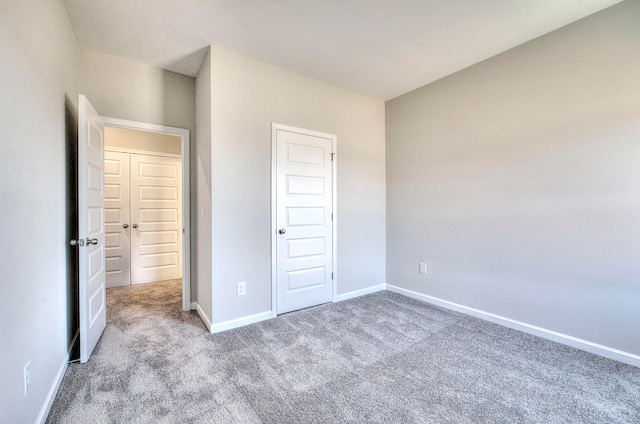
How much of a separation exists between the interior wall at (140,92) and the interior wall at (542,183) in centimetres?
272

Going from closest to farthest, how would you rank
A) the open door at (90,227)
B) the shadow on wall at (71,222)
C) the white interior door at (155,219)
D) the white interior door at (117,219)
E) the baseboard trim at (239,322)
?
the open door at (90,227), the shadow on wall at (71,222), the baseboard trim at (239,322), the white interior door at (117,219), the white interior door at (155,219)

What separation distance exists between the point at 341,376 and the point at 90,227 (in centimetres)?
221

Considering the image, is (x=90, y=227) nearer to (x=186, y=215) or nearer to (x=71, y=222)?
(x=71, y=222)

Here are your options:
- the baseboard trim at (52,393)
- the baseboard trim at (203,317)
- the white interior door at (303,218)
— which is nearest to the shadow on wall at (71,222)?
the baseboard trim at (52,393)

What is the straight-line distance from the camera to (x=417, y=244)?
3434 mm

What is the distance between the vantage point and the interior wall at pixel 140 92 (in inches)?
102

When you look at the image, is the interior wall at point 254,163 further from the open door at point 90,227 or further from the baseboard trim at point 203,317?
the open door at point 90,227

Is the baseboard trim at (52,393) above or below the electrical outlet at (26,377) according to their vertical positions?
below

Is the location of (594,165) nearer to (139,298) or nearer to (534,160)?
(534,160)

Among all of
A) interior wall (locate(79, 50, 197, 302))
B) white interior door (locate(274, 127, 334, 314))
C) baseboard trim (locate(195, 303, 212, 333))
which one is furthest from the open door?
white interior door (locate(274, 127, 334, 314))

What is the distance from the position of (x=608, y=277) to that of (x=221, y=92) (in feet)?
11.7

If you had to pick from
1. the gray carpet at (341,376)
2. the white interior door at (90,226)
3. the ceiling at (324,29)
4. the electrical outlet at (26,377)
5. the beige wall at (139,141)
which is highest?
the ceiling at (324,29)

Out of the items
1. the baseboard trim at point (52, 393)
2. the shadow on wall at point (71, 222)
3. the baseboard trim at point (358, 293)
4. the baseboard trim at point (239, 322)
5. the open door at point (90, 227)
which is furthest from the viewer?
the baseboard trim at point (358, 293)

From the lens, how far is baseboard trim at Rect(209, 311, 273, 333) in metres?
2.53
